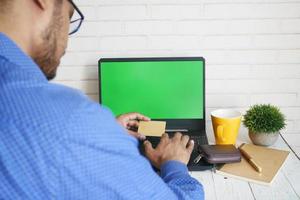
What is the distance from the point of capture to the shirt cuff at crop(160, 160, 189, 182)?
78 centimetres

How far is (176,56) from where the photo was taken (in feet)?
4.52

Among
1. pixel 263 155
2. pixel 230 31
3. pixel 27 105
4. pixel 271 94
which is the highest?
pixel 230 31

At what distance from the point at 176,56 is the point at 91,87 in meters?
0.35

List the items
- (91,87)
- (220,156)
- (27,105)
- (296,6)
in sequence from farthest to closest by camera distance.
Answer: (91,87), (296,6), (220,156), (27,105)

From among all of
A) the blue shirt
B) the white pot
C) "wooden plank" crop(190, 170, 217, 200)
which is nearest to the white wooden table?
"wooden plank" crop(190, 170, 217, 200)

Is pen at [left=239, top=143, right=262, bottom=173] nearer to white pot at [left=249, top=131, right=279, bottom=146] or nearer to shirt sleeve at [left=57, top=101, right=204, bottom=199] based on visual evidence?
white pot at [left=249, top=131, right=279, bottom=146]

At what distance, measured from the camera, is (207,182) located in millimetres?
1013

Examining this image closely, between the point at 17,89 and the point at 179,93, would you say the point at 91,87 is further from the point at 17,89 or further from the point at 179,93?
the point at 17,89

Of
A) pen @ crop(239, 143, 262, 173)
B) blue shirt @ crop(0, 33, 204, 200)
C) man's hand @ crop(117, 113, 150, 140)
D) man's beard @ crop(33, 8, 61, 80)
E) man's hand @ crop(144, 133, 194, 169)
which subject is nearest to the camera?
blue shirt @ crop(0, 33, 204, 200)

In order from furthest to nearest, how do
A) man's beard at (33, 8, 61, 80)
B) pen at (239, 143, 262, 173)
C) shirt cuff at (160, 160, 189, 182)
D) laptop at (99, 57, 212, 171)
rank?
laptop at (99, 57, 212, 171) → pen at (239, 143, 262, 173) → shirt cuff at (160, 160, 189, 182) → man's beard at (33, 8, 61, 80)

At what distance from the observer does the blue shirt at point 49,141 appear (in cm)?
47

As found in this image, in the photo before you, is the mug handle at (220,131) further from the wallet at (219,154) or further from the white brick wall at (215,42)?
the white brick wall at (215,42)

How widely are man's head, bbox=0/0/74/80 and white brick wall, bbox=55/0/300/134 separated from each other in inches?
28.4

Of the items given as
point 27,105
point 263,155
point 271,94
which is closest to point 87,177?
point 27,105
